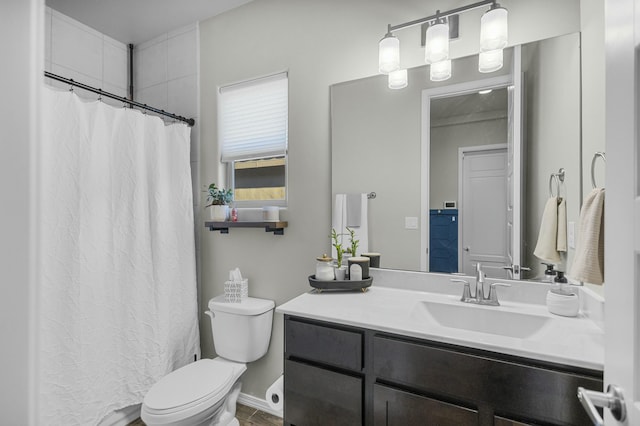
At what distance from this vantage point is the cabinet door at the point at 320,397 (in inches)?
49.2

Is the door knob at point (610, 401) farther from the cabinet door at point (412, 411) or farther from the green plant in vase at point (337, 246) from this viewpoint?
the green plant in vase at point (337, 246)

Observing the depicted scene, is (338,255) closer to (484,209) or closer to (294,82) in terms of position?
(484,209)

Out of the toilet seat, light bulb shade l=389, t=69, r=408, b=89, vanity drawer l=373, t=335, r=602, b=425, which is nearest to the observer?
vanity drawer l=373, t=335, r=602, b=425

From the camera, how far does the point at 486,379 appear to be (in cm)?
105

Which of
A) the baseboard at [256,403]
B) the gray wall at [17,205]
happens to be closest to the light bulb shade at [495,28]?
the gray wall at [17,205]

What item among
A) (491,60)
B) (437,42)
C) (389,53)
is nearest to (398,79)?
(389,53)

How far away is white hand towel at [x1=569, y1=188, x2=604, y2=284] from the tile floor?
1815 millimetres

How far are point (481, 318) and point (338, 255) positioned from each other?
0.74 m

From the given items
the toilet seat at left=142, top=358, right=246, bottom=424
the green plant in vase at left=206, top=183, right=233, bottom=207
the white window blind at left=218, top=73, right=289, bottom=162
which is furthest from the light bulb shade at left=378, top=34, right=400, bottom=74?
the toilet seat at left=142, top=358, right=246, bottom=424

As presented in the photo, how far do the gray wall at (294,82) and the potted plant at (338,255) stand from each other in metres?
0.07

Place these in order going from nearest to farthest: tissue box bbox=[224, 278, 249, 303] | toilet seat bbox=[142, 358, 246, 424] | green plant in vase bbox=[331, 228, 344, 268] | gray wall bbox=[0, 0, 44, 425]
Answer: gray wall bbox=[0, 0, 44, 425] → toilet seat bbox=[142, 358, 246, 424] → green plant in vase bbox=[331, 228, 344, 268] → tissue box bbox=[224, 278, 249, 303]

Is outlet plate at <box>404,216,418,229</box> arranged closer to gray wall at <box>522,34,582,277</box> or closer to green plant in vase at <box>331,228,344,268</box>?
green plant in vase at <box>331,228,344,268</box>

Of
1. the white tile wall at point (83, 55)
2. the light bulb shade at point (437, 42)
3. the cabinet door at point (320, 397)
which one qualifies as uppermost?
the white tile wall at point (83, 55)

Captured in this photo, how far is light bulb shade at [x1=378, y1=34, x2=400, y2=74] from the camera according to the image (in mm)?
1640
